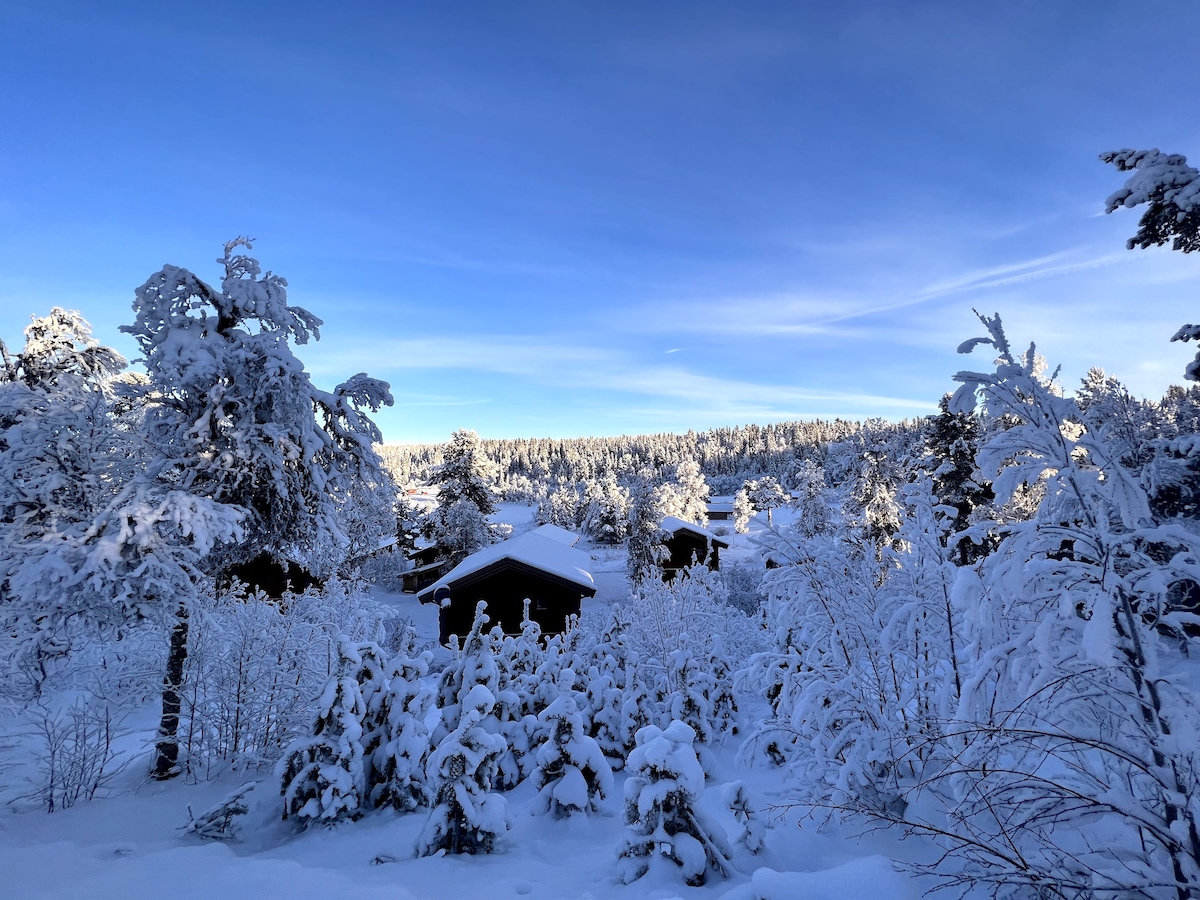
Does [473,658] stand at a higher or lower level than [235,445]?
lower

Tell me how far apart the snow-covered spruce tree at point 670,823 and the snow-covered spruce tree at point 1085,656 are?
2.80 metres

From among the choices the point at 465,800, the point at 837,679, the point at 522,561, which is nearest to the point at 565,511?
the point at 522,561

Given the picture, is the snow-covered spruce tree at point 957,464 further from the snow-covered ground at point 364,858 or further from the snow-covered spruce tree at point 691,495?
the snow-covered spruce tree at point 691,495

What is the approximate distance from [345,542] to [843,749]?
845 cm

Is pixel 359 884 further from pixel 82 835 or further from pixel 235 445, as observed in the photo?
pixel 235 445

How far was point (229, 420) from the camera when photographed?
9273 mm

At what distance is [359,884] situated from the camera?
5.28 meters

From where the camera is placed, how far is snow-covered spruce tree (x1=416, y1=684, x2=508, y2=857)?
6332mm

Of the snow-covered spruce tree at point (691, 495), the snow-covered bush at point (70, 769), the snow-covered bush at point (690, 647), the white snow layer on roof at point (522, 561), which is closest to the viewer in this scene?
the snow-covered bush at point (70, 769)

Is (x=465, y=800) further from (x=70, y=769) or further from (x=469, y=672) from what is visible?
(x=70, y=769)

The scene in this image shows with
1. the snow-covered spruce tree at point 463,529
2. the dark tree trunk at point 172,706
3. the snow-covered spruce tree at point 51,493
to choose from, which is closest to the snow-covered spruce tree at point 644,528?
the snow-covered spruce tree at point 463,529

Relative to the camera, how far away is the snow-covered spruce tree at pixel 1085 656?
282 centimetres

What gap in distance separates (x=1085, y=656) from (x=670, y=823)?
4.29 meters

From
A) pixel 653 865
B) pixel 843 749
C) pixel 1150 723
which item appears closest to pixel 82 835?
pixel 653 865
